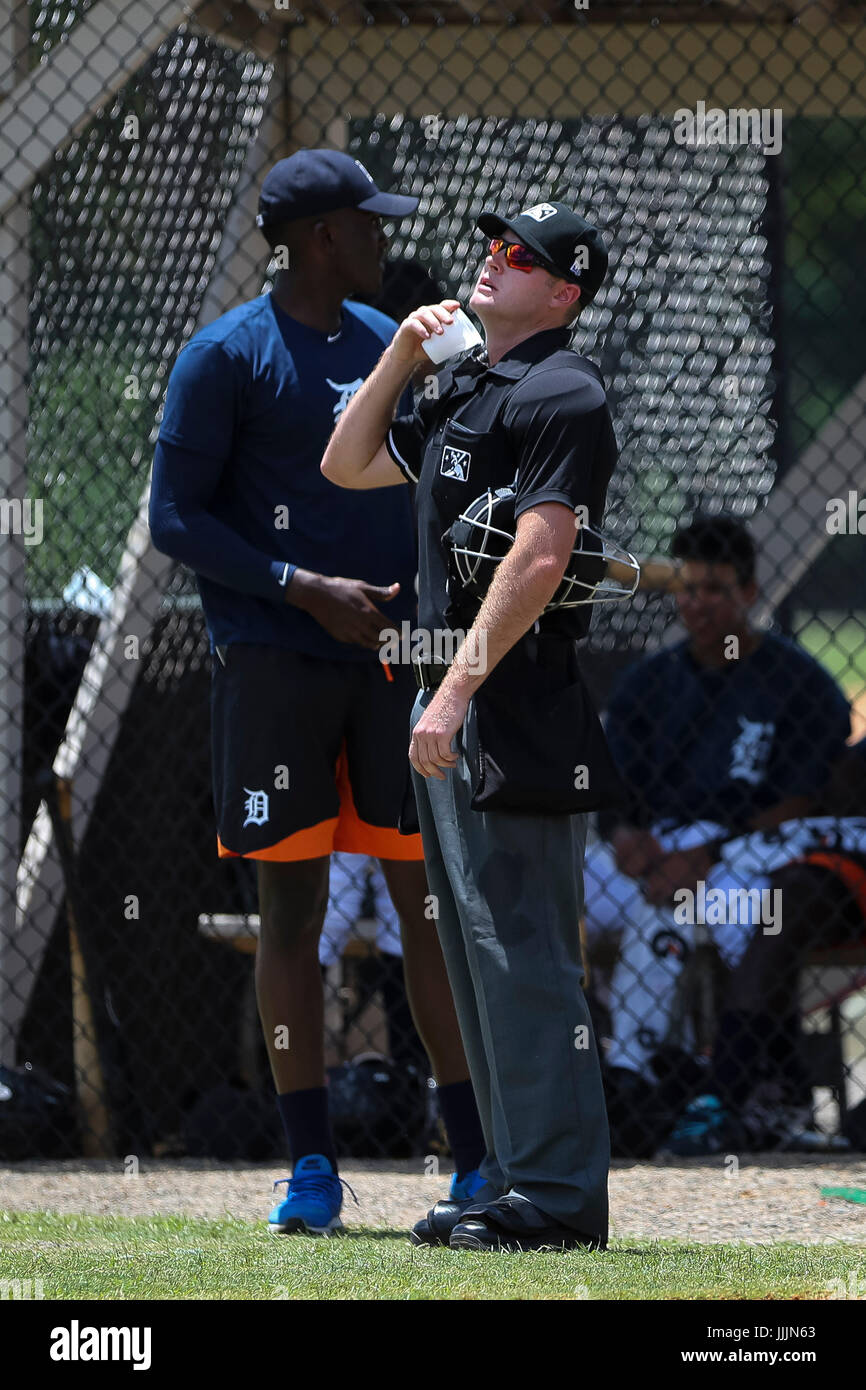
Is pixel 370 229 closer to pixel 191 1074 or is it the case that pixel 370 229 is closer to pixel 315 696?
pixel 315 696

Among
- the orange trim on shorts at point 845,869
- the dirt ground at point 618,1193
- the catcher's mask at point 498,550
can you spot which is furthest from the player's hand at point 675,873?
the catcher's mask at point 498,550

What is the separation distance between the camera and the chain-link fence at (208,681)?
471cm

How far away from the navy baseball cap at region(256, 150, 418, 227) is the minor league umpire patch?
84 centimetres

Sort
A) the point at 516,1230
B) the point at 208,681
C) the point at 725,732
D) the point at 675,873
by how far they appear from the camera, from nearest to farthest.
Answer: the point at 516,1230 < the point at 675,873 < the point at 725,732 < the point at 208,681

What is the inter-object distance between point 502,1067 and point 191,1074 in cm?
237

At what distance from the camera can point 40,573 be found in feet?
17.5

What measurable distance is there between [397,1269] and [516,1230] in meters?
0.21

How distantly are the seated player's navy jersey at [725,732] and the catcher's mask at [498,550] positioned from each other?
2491 mm

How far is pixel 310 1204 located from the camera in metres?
3.31

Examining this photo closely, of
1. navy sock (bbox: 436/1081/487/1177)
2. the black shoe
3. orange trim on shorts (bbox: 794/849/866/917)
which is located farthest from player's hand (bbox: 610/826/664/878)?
the black shoe

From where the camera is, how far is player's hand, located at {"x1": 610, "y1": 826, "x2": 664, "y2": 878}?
5.30 metres

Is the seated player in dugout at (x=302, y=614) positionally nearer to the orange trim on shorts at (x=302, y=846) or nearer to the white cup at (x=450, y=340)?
the orange trim on shorts at (x=302, y=846)

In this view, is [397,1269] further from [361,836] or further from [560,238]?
[560,238]

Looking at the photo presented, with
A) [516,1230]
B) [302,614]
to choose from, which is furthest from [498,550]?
[516,1230]
